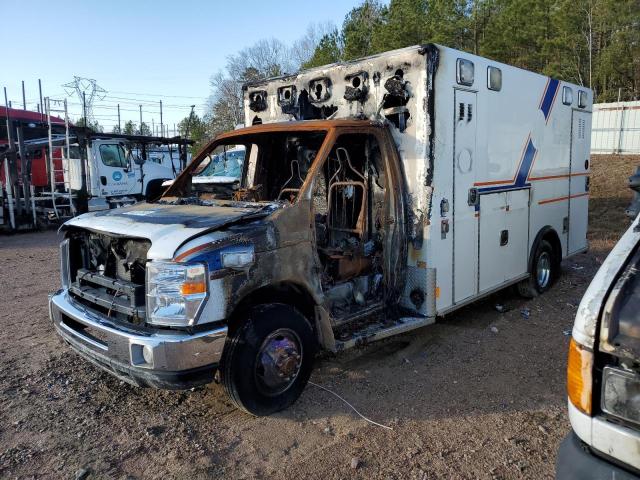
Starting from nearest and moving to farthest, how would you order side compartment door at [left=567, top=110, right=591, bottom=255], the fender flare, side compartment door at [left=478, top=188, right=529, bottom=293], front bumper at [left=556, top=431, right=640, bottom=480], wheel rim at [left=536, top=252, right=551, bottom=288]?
front bumper at [left=556, top=431, right=640, bottom=480]
side compartment door at [left=478, top=188, right=529, bottom=293]
the fender flare
wheel rim at [left=536, top=252, right=551, bottom=288]
side compartment door at [left=567, top=110, right=591, bottom=255]

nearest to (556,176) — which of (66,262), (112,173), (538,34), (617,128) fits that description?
(66,262)

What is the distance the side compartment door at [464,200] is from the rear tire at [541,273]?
61.8 inches

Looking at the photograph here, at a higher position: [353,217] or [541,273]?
[353,217]

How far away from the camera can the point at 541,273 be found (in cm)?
687

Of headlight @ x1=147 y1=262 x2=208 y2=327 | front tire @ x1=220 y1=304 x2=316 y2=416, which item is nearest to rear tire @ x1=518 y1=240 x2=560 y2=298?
front tire @ x1=220 y1=304 x2=316 y2=416

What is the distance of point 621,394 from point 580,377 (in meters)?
0.17

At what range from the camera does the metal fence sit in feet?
70.0

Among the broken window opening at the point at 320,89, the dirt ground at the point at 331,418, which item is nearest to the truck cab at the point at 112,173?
the dirt ground at the point at 331,418

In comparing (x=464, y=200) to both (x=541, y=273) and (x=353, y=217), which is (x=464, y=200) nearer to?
(x=353, y=217)

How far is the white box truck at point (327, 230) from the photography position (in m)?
3.33

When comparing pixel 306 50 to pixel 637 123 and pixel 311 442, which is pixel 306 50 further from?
pixel 311 442

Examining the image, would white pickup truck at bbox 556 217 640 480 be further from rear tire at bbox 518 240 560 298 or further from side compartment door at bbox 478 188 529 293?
rear tire at bbox 518 240 560 298

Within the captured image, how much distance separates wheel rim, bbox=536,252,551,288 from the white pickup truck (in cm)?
491

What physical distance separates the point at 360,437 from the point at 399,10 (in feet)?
111
